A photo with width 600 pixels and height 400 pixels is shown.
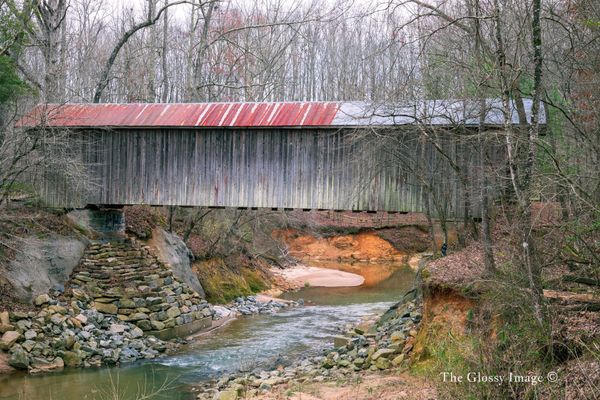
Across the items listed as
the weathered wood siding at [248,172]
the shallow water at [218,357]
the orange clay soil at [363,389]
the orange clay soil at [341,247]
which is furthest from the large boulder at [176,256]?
the orange clay soil at [341,247]

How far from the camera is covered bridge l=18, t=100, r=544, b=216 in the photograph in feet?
44.3

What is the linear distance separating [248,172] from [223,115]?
A: 162 cm

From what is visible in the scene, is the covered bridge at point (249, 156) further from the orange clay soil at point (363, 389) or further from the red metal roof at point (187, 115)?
the orange clay soil at point (363, 389)

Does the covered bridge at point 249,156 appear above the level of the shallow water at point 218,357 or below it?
above

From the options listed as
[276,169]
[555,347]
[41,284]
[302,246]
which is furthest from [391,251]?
[555,347]

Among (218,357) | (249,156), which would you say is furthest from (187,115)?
(218,357)

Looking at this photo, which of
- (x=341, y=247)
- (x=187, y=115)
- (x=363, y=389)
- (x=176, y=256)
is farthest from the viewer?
(x=341, y=247)

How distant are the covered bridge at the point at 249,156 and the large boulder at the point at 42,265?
1253 mm

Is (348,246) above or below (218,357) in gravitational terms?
above

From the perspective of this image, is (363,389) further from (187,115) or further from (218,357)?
(187,115)

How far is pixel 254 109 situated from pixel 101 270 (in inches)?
235

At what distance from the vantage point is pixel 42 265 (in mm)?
14250

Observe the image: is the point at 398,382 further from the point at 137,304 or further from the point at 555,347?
the point at 137,304

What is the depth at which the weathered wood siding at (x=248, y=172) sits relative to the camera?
13.8m
